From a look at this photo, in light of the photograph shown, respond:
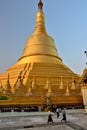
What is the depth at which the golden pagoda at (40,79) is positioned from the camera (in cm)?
1936

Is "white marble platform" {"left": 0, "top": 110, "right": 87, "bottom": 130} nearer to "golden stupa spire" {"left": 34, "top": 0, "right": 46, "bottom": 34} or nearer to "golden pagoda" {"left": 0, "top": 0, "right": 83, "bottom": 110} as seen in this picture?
"golden pagoda" {"left": 0, "top": 0, "right": 83, "bottom": 110}

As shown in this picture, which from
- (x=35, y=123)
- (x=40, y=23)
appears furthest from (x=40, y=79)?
(x=35, y=123)

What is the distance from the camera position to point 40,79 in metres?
26.2

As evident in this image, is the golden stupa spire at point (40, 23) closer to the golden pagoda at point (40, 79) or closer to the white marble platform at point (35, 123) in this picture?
the golden pagoda at point (40, 79)

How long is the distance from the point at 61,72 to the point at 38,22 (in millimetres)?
12789

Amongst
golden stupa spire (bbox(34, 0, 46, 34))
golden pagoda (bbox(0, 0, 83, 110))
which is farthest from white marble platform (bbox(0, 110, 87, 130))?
golden stupa spire (bbox(34, 0, 46, 34))

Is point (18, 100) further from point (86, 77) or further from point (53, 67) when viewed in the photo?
point (53, 67)

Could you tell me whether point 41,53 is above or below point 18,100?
above

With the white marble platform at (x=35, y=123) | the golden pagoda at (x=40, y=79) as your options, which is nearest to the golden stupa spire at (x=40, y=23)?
the golden pagoda at (x=40, y=79)

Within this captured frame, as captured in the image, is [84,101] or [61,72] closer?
[84,101]

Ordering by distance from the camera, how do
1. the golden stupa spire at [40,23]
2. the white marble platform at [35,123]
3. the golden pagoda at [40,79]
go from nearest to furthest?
the white marble platform at [35,123] → the golden pagoda at [40,79] → the golden stupa spire at [40,23]

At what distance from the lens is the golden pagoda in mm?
19359

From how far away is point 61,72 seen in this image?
28047mm

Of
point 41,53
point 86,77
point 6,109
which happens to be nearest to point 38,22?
point 41,53
